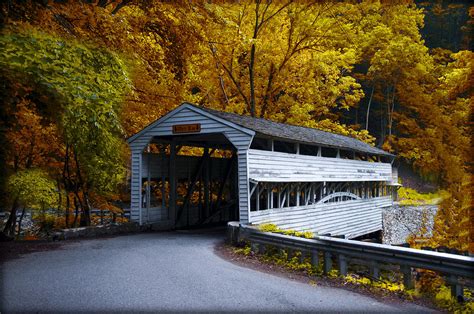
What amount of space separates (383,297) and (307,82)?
19.6 metres

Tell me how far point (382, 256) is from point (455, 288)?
3.68ft

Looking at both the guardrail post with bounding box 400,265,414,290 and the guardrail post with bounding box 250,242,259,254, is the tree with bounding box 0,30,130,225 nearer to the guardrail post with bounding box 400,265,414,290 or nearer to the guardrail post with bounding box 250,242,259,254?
the guardrail post with bounding box 250,242,259,254

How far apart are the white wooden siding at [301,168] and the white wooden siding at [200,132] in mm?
309

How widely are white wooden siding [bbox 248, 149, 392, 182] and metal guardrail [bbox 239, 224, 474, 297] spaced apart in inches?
142

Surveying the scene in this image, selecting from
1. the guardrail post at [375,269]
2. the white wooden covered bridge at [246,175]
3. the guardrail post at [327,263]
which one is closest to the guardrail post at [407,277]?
the guardrail post at [375,269]

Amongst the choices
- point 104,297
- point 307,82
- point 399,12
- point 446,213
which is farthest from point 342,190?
point 399,12

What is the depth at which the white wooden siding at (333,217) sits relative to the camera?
13126 millimetres

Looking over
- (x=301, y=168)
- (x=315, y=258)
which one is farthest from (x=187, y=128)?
(x=315, y=258)

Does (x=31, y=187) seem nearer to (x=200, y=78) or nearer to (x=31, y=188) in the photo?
(x=31, y=188)

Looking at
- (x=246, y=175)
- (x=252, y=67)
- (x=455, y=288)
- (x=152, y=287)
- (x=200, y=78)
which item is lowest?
(x=152, y=287)

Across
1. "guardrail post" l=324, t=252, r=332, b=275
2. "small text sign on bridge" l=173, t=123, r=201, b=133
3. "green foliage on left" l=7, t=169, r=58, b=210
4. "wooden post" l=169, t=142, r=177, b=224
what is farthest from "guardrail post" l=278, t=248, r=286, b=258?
"green foliage on left" l=7, t=169, r=58, b=210

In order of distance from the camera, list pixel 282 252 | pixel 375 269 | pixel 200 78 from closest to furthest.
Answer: pixel 375 269, pixel 282 252, pixel 200 78

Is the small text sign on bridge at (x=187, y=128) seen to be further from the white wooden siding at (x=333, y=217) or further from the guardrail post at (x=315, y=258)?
A: the guardrail post at (x=315, y=258)

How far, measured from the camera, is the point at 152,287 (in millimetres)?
5988
